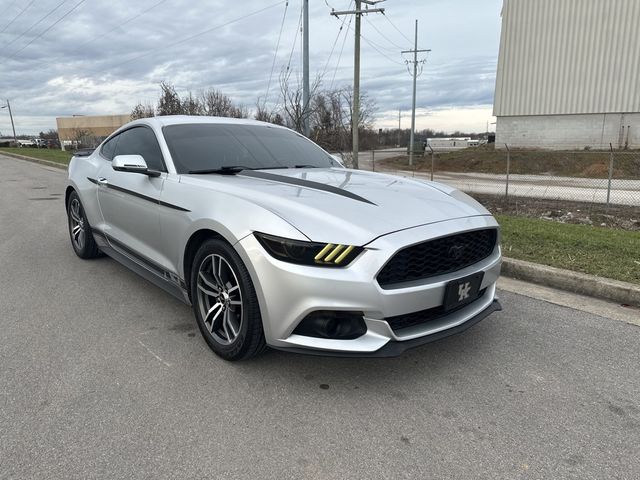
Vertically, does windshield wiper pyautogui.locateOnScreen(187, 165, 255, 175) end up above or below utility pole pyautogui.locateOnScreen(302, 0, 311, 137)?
below

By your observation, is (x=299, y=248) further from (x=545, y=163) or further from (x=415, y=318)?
(x=545, y=163)

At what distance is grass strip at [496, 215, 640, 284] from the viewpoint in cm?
466

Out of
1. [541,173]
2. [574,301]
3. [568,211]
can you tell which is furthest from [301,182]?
[541,173]

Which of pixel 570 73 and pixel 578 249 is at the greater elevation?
pixel 570 73

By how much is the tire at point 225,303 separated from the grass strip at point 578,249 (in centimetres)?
335

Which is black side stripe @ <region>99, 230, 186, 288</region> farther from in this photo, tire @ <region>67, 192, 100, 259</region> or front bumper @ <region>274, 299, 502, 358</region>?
front bumper @ <region>274, 299, 502, 358</region>

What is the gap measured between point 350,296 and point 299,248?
371 mm

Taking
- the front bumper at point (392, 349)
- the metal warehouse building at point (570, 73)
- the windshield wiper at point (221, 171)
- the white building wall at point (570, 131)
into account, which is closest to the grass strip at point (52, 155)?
the windshield wiper at point (221, 171)

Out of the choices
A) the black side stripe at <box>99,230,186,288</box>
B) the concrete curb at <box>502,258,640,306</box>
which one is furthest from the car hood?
the concrete curb at <box>502,258,640,306</box>

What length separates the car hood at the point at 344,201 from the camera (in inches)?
103

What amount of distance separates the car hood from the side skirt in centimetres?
76

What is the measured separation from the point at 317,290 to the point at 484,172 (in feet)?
84.3

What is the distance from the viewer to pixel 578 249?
5430 mm

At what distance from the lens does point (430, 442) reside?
2.32m
